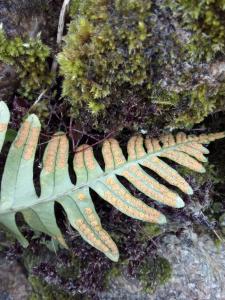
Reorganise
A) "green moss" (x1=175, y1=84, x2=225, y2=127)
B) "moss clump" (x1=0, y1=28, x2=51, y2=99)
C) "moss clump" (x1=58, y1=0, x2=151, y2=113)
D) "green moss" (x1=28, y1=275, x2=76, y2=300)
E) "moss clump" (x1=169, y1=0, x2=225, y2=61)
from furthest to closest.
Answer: "green moss" (x1=28, y1=275, x2=76, y2=300) → "moss clump" (x1=0, y1=28, x2=51, y2=99) → "green moss" (x1=175, y1=84, x2=225, y2=127) → "moss clump" (x1=58, y1=0, x2=151, y2=113) → "moss clump" (x1=169, y1=0, x2=225, y2=61)

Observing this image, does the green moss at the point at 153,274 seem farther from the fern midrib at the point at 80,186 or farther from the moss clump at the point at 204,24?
the moss clump at the point at 204,24

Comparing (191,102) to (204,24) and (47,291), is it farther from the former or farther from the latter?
(47,291)

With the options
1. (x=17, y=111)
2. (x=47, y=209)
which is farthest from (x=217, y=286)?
(x=17, y=111)

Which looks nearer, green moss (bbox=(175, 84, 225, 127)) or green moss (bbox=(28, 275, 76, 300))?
green moss (bbox=(175, 84, 225, 127))

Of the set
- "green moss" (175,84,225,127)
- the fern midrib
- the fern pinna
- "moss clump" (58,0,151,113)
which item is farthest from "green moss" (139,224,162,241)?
"moss clump" (58,0,151,113)

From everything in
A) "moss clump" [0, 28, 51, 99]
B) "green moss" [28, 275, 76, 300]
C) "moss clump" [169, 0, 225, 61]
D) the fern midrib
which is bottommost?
"green moss" [28, 275, 76, 300]

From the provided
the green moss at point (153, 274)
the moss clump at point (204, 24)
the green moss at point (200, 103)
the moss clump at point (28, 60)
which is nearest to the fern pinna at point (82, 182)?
the green moss at point (200, 103)

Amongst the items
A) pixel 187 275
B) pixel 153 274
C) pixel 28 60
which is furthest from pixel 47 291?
pixel 28 60

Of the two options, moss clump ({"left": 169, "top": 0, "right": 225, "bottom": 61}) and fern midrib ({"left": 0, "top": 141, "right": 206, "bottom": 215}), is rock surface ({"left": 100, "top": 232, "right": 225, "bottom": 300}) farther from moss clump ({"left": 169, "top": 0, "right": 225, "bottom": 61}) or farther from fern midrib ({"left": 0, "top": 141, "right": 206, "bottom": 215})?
moss clump ({"left": 169, "top": 0, "right": 225, "bottom": 61})
